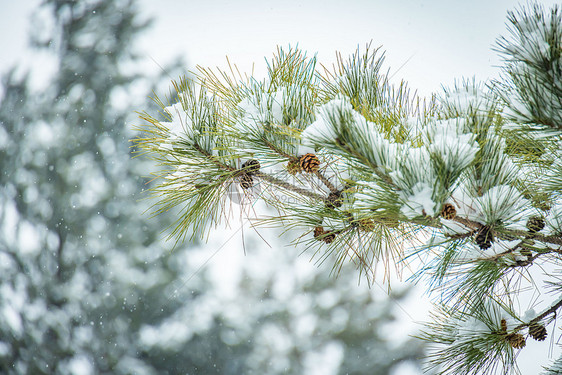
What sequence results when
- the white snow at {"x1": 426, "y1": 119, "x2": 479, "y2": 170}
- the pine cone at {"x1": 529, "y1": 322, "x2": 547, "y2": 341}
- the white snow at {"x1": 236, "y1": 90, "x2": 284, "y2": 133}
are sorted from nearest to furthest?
1. the white snow at {"x1": 426, "y1": 119, "x2": 479, "y2": 170}
2. the white snow at {"x1": 236, "y1": 90, "x2": 284, "y2": 133}
3. the pine cone at {"x1": 529, "y1": 322, "x2": 547, "y2": 341}

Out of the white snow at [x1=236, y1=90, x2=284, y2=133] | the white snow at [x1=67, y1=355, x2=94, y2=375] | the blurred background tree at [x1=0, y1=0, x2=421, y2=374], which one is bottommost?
the white snow at [x1=67, y1=355, x2=94, y2=375]

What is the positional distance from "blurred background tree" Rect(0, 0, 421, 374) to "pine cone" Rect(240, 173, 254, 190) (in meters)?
1.62

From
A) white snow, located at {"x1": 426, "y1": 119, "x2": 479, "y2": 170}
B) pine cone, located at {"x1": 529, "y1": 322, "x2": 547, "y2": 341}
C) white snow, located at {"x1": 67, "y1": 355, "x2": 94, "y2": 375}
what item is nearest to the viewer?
white snow, located at {"x1": 426, "y1": 119, "x2": 479, "y2": 170}

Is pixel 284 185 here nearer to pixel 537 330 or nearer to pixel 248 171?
pixel 248 171

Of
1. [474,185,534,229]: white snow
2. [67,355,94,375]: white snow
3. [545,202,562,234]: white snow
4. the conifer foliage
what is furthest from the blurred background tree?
[474,185,534,229]: white snow

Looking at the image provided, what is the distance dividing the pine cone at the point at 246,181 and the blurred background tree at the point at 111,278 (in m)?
1.62

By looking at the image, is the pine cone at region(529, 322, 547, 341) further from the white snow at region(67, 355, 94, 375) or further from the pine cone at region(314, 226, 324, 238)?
the white snow at region(67, 355, 94, 375)

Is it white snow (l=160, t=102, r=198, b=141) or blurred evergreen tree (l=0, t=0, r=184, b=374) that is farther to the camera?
blurred evergreen tree (l=0, t=0, r=184, b=374)

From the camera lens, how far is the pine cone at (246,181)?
49cm

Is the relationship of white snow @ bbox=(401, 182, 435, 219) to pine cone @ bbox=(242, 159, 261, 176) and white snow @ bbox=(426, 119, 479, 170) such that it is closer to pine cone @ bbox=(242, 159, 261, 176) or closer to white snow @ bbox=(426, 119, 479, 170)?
white snow @ bbox=(426, 119, 479, 170)

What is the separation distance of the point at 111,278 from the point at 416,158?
75.7 inches

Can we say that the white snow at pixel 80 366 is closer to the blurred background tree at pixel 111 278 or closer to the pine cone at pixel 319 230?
the blurred background tree at pixel 111 278

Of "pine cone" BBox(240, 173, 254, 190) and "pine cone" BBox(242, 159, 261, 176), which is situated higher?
"pine cone" BBox(242, 159, 261, 176)

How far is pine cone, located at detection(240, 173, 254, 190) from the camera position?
49 centimetres
